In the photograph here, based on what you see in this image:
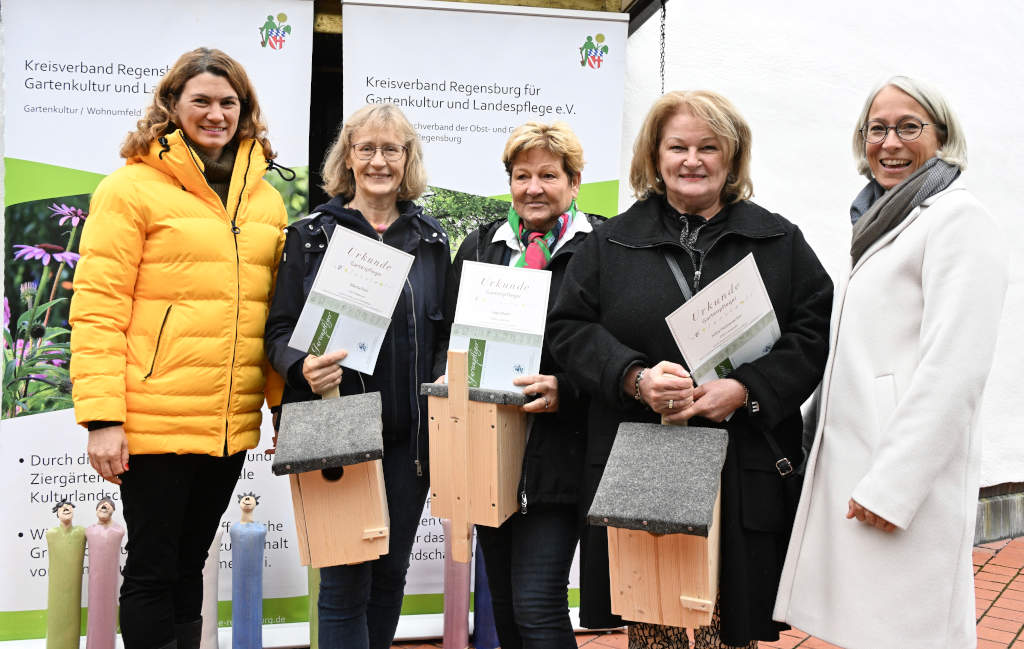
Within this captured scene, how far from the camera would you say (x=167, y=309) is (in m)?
2.31

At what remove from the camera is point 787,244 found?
2.04m

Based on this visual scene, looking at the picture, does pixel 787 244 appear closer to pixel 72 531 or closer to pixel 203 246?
pixel 203 246

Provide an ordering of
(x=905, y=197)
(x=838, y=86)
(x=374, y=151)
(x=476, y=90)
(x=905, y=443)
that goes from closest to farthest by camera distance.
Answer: (x=905, y=443) → (x=905, y=197) → (x=374, y=151) → (x=476, y=90) → (x=838, y=86)

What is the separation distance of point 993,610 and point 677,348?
3.03 meters

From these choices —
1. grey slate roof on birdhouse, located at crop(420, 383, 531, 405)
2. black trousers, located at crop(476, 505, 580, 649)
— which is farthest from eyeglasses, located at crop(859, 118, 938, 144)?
black trousers, located at crop(476, 505, 580, 649)

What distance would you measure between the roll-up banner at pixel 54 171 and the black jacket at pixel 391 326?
1360 millimetres

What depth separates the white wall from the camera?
14.3 feet

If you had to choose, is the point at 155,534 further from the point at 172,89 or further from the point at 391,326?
the point at 172,89

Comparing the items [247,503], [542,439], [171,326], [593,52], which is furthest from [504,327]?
[593,52]

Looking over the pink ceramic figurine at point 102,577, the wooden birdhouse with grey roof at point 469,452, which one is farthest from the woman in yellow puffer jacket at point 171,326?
the pink ceramic figurine at point 102,577

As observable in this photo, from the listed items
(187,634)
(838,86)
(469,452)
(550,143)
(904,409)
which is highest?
(838,86)

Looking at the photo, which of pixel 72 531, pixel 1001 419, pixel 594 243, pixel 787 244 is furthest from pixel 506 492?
pixel 1001 419

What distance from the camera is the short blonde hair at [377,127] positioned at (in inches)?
96.7

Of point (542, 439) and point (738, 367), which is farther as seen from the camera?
point (542, 439)
